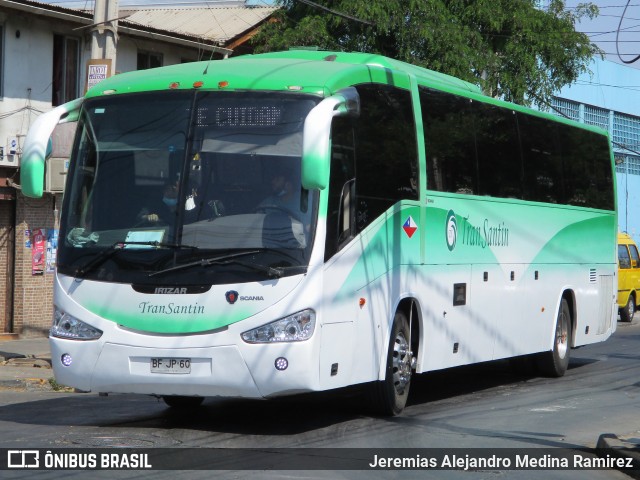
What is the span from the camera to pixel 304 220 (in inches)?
383

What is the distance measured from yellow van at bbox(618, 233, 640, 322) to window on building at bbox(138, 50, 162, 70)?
517 inches

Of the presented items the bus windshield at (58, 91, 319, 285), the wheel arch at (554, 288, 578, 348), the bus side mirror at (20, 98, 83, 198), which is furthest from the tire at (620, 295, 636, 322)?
the bus side mirror at (20, 98, 83, 198)

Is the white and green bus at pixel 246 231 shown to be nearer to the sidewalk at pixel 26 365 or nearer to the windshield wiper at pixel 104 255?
the windshield wiper at pixel 104 255

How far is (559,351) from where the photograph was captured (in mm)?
16562

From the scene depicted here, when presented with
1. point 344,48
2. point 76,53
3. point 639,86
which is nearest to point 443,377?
point 344,48

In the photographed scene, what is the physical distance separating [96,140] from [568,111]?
33792 millimetres

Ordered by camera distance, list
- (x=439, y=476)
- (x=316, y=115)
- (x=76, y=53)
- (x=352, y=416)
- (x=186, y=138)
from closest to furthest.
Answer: (x=439, y=476) < (x=316, y=115) < (x=186, y=138) < (x=352, y=416) < (x=76, y=53)

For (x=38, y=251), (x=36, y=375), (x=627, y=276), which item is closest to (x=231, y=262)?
(x=36, y=375)

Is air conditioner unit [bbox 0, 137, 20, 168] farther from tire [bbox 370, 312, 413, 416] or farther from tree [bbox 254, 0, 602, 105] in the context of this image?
tire [bbox 370, 312, 413, 416]

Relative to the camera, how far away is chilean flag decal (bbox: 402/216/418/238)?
38.2 ft

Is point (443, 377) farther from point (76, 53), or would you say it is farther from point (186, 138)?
point (76, 53)

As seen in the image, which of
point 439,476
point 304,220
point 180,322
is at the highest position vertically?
point 304,220

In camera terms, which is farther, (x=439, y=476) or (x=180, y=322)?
(x=180, y=322)

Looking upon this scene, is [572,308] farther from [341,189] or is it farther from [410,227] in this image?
[341,189]
